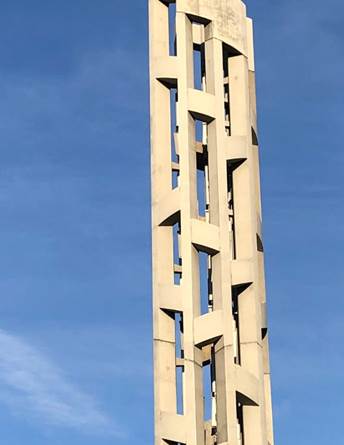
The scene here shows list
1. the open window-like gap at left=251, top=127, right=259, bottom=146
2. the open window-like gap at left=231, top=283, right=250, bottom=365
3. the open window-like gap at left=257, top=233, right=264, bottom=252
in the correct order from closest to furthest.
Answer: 1. the open window-like gap at left=231, top=283, right=250, bottom=365
2. the open window-like gap at left=257, top=233, right=264, bottom=252
3. the open window-like gap at left=251, top=127, right=259, bottom=146

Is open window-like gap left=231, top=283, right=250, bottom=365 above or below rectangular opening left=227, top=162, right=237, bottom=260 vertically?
below

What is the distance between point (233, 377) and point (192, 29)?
33.6 feet

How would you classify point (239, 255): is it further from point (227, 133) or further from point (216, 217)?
point (227, 133)

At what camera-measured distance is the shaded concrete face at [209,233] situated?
3098 cm

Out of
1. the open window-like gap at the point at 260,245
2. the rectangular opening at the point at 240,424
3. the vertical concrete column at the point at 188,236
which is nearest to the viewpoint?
the vertical concrete column at the point at 188,236

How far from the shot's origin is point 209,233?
31891 mm

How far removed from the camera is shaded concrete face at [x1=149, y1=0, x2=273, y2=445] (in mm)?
30984

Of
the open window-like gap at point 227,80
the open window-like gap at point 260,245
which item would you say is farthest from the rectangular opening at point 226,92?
the open window-like gap at point 260,245

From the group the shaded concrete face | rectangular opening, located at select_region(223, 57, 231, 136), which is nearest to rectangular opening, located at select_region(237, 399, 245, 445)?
the shaded concrete face

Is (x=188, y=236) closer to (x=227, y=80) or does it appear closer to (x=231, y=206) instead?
(x=231, y=206)

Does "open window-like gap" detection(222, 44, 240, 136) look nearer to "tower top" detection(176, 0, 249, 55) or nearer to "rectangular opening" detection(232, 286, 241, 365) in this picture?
"tower top" detection(176, 0, 249, 55)

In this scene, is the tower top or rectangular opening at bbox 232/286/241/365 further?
the tower top

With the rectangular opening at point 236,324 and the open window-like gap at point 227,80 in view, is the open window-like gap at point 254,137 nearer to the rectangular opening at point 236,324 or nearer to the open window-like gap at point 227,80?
the open window-like gap at point 227,80

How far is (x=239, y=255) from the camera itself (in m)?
32.8
